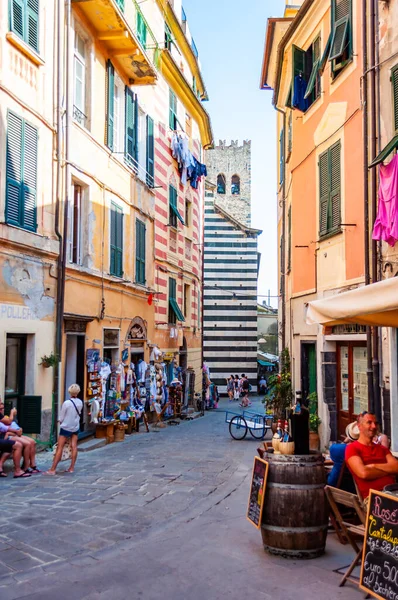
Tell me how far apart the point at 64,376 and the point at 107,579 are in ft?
27.1

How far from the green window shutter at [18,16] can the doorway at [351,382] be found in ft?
27.6

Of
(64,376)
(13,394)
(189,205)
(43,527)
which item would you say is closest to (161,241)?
(189,205)

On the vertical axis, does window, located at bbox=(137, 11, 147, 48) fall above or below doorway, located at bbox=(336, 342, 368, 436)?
above

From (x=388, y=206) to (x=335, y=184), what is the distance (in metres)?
2.89

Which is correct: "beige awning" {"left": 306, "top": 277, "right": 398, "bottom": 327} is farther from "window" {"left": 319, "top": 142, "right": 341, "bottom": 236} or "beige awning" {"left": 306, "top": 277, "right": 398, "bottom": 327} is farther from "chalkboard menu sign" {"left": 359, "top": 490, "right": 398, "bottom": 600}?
"window" {"left": 319, "top": 142, "right": 341, "bottom": 236}

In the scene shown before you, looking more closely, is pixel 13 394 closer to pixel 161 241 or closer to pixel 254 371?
pixel 161 241

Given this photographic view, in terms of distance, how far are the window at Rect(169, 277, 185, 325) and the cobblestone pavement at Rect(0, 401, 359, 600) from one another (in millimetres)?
→ 11138

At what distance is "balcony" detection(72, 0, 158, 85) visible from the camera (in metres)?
13.8

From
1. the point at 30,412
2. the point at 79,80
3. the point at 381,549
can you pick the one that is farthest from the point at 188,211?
the point at 381,549

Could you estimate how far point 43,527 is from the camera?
6.82 metres

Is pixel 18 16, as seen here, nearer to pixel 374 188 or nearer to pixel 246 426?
pixel 374 188

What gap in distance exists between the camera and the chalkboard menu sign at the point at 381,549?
14.5 feet

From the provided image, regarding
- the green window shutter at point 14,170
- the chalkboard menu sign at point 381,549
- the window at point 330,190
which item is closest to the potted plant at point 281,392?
the window at point 330,190

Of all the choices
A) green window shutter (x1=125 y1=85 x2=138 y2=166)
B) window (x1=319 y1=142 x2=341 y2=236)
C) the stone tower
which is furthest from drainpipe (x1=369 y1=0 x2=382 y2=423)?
the stone tower
